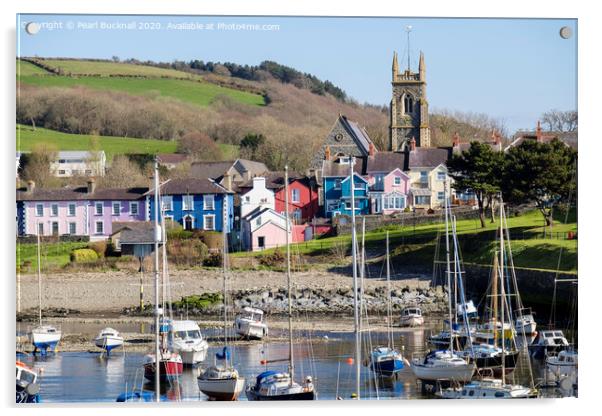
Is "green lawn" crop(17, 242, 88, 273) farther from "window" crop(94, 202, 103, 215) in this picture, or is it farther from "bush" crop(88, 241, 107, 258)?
"window" crop(94, 202, 103, 215)

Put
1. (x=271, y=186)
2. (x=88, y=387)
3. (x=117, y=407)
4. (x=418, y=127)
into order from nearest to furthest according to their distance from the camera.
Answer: (x=117, y=407)
(x=88, y=387)
(x=418, y=127)
(x=271, y=186)

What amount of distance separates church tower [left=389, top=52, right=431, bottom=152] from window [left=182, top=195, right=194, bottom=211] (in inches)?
154

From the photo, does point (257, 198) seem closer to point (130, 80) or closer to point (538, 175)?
Result: point (130, 80)

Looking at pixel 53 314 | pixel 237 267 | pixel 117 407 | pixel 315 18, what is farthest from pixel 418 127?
pixel 117 407

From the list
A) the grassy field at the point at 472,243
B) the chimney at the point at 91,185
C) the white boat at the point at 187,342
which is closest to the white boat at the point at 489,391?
the grassy field at the point at 472,243

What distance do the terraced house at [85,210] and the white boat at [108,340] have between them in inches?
74.1

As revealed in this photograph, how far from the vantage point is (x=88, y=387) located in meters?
17.9

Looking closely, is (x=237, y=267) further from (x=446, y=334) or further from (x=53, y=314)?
(x=446, y=334)

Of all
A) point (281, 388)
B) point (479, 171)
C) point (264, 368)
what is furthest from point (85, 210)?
point (281, 388)

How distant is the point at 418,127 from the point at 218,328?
519 centimetres

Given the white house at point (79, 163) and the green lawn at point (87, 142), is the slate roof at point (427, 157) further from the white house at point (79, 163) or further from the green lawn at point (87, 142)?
the white house at point (79, 163)

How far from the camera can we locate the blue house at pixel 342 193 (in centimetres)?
2470

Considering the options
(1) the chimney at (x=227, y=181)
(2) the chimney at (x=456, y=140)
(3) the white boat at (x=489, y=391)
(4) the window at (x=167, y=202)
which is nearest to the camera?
(3) the white boat at (x=489, y=391)

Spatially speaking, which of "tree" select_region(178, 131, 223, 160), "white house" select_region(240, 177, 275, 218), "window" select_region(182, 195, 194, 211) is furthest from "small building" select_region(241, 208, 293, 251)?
"tree" select_region(178, 131, 223, 160)
